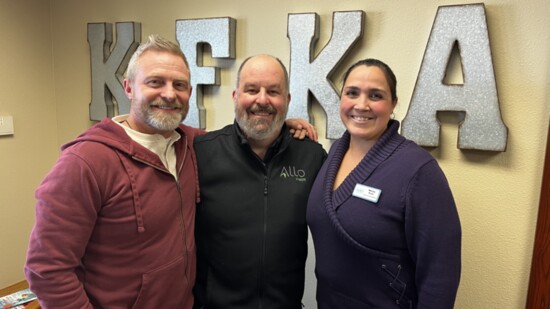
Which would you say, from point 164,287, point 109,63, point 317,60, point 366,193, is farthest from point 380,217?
point 109,63

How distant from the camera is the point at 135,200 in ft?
3.86

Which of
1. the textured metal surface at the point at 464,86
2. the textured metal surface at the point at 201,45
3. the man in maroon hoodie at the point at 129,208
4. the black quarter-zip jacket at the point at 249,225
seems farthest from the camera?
the textured metal surface at the point at 201,45

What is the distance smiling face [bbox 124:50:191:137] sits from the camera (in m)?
1.26

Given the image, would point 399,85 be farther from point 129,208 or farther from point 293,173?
point 129,208

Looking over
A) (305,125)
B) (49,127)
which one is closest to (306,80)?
(305,125)

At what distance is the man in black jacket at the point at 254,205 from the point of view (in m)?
1.37

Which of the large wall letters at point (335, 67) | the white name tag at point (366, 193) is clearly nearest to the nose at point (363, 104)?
the white name tag at point (366, 193)

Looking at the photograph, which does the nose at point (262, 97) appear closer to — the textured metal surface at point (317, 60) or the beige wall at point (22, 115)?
the textured metal surface at point (317, 60)

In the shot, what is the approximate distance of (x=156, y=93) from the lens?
49.8 inches

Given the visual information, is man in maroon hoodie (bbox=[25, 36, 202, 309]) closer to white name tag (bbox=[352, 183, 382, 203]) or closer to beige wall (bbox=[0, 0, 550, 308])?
white name tag (bbox=[352, 183, 382, 203])

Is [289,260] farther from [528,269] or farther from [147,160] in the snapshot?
[528,269]

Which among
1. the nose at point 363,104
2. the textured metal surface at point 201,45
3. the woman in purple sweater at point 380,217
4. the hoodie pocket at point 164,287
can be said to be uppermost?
the textured metal surface at point 201,45

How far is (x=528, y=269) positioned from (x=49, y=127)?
291 centimetres

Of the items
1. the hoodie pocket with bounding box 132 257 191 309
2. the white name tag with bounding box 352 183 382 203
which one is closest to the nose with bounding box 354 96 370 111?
the white name tag with bounding box 352 183 382 203
